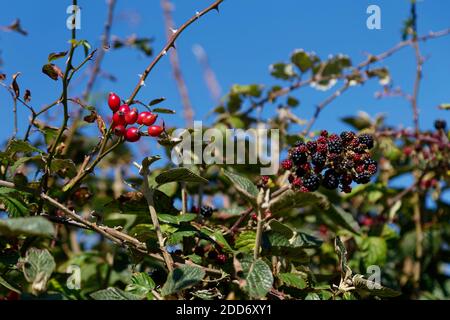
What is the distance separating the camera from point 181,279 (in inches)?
43.1

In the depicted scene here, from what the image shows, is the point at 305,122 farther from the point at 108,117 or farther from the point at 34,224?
the point at 34,224

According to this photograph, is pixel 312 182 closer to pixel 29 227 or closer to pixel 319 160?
pixel 319 160

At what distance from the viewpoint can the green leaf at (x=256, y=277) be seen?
1.09 meters

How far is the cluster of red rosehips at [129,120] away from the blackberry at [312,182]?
37 cm

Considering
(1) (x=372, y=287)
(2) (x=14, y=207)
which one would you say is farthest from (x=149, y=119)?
(1) (x=372, y=287)

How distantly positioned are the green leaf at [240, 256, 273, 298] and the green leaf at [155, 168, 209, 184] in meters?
0.23

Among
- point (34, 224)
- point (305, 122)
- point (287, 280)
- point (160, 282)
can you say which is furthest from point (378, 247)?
point (34, 224)

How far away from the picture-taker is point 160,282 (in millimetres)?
1406

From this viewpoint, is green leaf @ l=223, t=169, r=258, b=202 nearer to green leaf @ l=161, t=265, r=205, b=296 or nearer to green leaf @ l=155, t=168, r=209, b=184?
green leaf @ l=155, t=168, r=209, b=184

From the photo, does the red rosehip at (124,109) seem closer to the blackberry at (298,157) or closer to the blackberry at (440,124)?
the blackberry at (298,157)

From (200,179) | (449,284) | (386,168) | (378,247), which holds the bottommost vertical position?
(449,284)

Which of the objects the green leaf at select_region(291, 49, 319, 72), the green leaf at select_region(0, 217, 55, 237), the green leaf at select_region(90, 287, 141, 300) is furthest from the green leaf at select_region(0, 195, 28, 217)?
the green leaf at select_region(291, 49, 319, 72)
